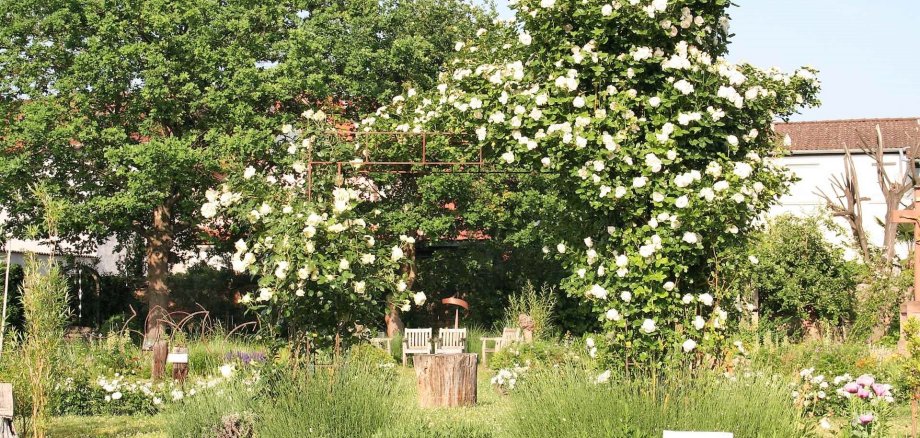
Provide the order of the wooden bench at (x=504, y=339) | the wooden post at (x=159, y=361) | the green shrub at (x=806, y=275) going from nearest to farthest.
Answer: the wooden post at (x=159, y=361), the wooden bench at (x=504, y=339), the green shrub at (x=806, y=275)

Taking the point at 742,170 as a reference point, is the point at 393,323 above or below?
below

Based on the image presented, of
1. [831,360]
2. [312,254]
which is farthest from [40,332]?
[831,360]

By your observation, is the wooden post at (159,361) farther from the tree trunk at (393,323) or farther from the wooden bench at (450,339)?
the tree trunk at (393,323)

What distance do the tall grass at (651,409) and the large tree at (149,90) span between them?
40.6 feet

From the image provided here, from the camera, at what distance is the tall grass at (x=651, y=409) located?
5938 mm

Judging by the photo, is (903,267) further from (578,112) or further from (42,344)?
(42,344)

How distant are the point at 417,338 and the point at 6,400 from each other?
10855 mm

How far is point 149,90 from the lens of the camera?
18219mm

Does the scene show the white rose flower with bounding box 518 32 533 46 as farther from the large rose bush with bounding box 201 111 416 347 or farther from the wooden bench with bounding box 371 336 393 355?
the wooden bench with bounding box 371 336 393 355

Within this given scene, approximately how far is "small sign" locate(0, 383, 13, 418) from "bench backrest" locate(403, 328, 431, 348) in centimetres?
1066

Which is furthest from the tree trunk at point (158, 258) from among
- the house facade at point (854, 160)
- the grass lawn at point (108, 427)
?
the house facade at point (854, 160)

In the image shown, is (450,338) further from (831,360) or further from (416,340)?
(831,360)

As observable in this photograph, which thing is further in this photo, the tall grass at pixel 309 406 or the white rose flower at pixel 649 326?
the white rose flower at pixel 649 326

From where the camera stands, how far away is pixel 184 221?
1970cm
